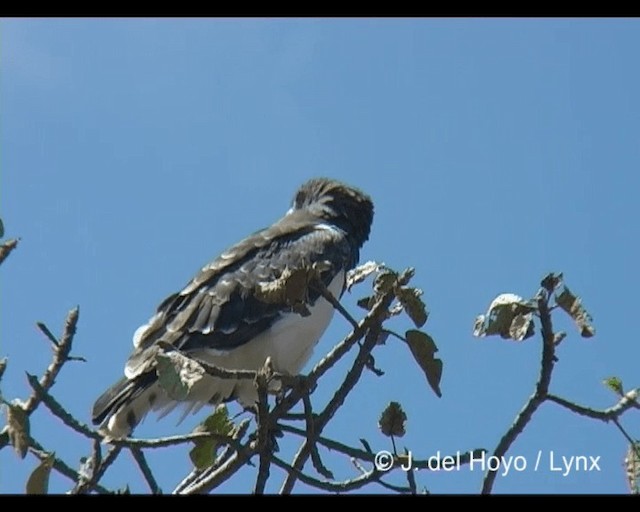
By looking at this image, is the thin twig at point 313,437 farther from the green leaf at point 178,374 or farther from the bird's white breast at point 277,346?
the bird's white breast at point 277,346

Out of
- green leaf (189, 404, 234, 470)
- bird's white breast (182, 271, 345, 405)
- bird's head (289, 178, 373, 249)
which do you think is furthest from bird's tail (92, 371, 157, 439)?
bird's head (289, 178, 373, 249)

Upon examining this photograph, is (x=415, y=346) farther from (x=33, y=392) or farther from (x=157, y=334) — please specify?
(x=157, y=334)

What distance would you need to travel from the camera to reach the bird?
257 inches

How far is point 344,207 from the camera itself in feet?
28.5

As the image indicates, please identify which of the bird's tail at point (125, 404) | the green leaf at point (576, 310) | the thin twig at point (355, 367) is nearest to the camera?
the green leaf at point (576, 310)

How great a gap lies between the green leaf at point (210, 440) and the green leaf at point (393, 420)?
0.63 meters

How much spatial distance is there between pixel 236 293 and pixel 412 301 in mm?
3326

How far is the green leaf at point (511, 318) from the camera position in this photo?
3.92 m

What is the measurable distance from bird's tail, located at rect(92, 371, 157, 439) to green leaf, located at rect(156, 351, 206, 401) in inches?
91.1

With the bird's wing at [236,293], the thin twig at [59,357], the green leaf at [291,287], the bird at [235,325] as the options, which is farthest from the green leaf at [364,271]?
the bird's wing at [236,293]

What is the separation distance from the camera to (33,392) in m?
4.36

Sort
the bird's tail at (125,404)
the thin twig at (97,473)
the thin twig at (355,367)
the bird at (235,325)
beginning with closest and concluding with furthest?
1. the thin twig at (97,473)
2. the thin twig at (355,367)
3. the bird's tail at (125,404)
4. the bird at (235,325)
